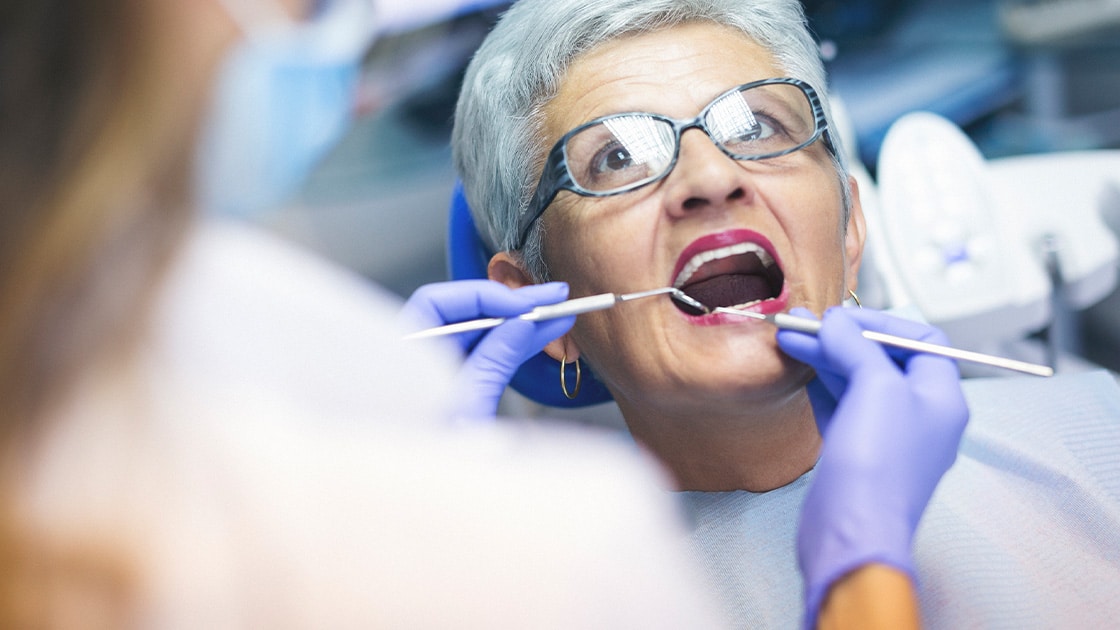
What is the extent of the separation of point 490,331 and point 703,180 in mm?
364

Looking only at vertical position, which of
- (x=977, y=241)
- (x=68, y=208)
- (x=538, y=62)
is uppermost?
(x=68, y=208)

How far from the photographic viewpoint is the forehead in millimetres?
1276

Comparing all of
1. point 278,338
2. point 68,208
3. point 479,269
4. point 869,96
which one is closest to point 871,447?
point 278,338

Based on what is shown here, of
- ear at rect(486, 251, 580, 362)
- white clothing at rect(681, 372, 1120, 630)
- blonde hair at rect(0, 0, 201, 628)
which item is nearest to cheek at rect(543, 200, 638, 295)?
ear at rect(486, 251, 580, 362)

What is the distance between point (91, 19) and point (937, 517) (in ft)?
4.04

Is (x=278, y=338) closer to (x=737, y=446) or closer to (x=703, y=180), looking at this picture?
(x=703, y=180)

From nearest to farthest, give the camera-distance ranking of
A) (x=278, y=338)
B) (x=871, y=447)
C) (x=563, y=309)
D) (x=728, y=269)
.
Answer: (x=278, y=338), (x=871, y=447), (x=563, y=309), (x=728, y=269)

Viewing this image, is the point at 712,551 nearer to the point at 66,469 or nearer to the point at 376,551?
the point at 376,551

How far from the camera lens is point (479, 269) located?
165 centimetres

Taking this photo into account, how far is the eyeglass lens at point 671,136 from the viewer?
4.08 ft

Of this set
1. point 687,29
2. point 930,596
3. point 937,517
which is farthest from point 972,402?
point 687,29

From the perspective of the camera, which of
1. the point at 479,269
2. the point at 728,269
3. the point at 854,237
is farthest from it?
the point at 479,269

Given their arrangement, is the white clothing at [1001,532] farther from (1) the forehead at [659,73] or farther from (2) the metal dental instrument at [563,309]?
(1) the forehead at [659,73]

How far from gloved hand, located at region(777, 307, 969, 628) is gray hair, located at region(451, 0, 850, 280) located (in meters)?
0.32
